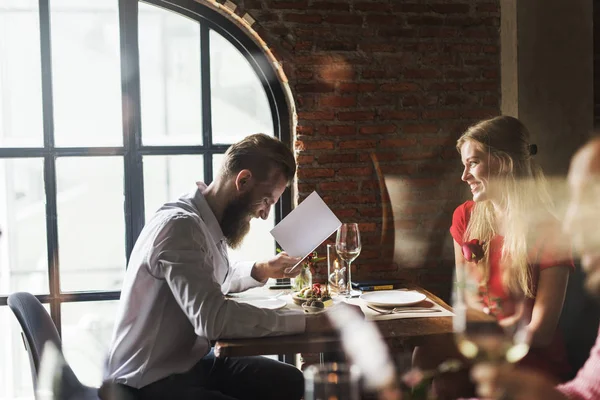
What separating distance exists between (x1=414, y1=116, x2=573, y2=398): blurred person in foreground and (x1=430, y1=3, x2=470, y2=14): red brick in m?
0.99

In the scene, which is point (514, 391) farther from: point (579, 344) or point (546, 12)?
point (546, 12)

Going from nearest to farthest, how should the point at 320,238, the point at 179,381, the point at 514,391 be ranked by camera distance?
the point at 514,391, the point at 179,381, the point at 320,238

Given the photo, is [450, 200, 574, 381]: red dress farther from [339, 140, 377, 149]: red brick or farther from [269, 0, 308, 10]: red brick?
[269, 0, 308, 10]: red brick

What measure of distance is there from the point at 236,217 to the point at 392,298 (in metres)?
0.64

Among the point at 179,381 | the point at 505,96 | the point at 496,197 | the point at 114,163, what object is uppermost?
the point at 505,96

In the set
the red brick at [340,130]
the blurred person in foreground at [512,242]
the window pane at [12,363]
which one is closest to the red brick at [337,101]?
the red brick at [340,130]

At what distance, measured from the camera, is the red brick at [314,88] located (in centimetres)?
293

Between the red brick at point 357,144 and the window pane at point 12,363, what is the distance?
Result: 1.70 metres

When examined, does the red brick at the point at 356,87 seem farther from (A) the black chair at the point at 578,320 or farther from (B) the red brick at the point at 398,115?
(A) the black chair at the point at 578,320

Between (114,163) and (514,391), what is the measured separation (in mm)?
2553

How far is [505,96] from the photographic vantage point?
3.11 meters

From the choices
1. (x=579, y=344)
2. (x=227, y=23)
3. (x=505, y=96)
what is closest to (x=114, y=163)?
(x=227, y=23)

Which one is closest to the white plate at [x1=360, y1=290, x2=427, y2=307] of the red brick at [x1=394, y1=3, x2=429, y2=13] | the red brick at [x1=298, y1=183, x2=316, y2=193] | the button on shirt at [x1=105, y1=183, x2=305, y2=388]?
the button on shirt at [x1=105, y1=183, x2=305, y2=388]

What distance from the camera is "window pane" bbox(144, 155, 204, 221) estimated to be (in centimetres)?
305
